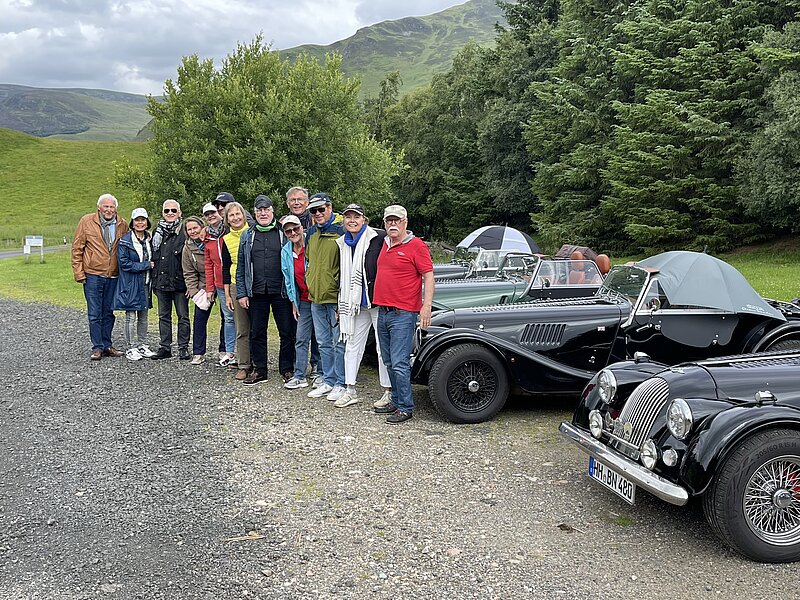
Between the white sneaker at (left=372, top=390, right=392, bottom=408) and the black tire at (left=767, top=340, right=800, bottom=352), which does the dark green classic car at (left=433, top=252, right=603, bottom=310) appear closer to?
the white sneaker at (left=372, top=390, right=392, bottom=408)

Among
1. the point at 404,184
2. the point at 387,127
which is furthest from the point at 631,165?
the point at 387,127

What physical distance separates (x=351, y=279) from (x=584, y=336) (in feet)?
8.18

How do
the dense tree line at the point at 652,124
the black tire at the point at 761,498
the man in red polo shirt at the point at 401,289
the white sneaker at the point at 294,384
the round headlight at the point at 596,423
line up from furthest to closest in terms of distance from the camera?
the dense tree line at the point at 652,124 < the white sneaker at the point at 294,384 < the man in red polo shirt at the point at 401,289 < the round headlight at the point at 596,423 < the black tire at the point at 761,498

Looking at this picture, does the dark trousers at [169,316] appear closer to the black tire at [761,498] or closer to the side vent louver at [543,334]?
the side vent louver at [543,334]

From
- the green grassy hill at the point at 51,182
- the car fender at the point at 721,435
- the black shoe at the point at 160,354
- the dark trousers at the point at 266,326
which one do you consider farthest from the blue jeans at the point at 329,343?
the green grassy hill at the point at 51,182

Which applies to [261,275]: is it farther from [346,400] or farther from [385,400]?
[385,400]

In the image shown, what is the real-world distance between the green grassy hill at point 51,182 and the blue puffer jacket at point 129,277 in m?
37.9

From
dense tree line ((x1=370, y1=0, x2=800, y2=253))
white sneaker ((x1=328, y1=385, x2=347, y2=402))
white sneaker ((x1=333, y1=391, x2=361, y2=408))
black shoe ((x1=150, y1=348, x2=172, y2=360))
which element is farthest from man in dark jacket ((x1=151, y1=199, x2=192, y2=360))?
dense tree line ((x1=370, y1=0, x2=800, y2=253))

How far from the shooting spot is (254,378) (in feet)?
27.8

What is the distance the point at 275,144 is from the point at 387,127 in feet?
98.5

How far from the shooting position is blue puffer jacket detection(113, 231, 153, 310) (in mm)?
9461

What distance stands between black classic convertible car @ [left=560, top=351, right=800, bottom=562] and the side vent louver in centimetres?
212

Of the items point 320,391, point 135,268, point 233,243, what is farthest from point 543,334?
point 135,268

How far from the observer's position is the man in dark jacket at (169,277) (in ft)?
31.3
